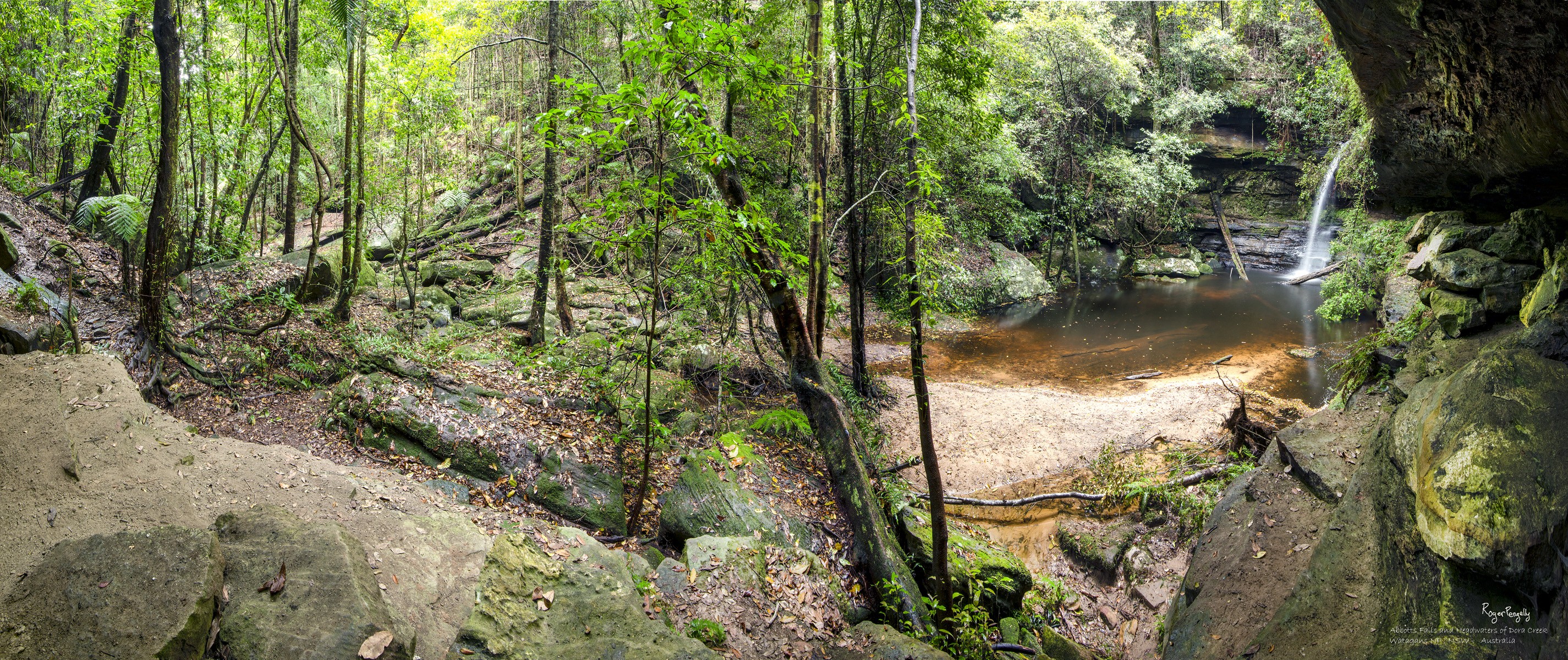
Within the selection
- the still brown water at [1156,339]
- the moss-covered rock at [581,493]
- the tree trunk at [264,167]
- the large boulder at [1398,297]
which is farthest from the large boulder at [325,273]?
the large boulder at [1398,297]

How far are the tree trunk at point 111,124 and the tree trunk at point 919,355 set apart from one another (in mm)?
10384

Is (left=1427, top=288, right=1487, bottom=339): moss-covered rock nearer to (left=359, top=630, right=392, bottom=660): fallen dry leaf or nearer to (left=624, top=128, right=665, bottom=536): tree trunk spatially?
(left=624, top=128, right=665, bottom=536): tree trunk

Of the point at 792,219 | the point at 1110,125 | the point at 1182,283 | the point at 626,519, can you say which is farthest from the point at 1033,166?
the point at 626,519

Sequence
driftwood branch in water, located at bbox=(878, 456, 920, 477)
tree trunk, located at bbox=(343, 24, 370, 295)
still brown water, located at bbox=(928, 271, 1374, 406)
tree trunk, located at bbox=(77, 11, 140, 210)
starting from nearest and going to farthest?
driftwood branch in water, located at bbox=(878, 456, 920, 477), tree trunk, located at bbox=(77, 11, 140, 210), tree trunk, located at bbox=(343, 24, 370, 295), still brown water, located at bbox=(928, 271, 1374, 406)

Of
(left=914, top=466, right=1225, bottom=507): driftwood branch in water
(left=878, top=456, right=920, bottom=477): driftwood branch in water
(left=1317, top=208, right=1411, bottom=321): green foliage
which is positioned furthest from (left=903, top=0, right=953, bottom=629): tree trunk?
(left=1317, top=208, right=1411, bottom=321): green foliage

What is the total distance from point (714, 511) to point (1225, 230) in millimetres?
29628

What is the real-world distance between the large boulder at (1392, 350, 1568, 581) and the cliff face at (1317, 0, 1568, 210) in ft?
5.00

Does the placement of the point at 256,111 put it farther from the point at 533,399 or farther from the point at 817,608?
the point at 817,608

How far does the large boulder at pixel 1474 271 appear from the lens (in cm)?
616

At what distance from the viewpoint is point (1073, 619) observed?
7.18m

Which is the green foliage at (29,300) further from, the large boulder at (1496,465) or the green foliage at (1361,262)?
the green foliage at (1361,262)

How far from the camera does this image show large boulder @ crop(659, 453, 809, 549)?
608cm

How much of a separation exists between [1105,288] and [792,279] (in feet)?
75.2

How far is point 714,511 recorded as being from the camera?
6.19m
